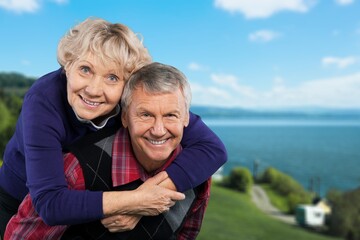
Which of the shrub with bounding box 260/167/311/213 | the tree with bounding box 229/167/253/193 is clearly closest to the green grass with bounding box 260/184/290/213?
the shrub with bounding box 260/167/311/213

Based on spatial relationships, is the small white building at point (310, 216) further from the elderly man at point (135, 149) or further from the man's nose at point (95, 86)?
the man's nose at point (95, 86)

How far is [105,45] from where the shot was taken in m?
2.43

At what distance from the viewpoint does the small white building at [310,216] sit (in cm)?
5219

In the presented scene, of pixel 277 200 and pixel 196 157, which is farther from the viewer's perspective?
pixel 277 200

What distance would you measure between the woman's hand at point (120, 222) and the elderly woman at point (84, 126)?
97 mm

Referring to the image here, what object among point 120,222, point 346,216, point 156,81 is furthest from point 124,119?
point 346,216

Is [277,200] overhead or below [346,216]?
below

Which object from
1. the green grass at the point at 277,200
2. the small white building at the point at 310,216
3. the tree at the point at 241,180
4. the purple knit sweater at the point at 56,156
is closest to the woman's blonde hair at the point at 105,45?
the purple knit sweater at the point at 56,156

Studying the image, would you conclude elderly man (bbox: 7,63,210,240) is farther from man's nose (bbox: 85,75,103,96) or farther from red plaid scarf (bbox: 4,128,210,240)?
man's nose (bbox: 85,75,103,96)

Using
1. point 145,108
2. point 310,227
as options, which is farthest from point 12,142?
point 310,227

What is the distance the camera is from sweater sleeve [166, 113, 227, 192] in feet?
8.34

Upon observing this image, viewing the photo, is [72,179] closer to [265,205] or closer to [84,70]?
[84,70]

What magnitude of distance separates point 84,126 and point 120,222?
0.55 m

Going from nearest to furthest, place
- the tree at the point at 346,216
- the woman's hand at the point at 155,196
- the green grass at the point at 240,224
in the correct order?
the woman's hand at the point at 155,196, the green grass at the point at 240,224, the tree at the point at 346,216
